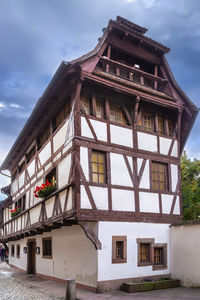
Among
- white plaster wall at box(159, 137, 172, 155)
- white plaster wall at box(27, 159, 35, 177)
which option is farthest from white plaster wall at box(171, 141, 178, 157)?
white plaster wall at box(27, 159, 35, 177)

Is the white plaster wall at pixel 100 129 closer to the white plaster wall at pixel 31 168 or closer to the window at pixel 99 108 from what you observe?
the window at pixel 99 108

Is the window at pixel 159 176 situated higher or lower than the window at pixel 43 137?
lower

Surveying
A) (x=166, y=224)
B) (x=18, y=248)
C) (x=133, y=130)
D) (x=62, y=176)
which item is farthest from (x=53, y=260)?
(x=18, y=248)

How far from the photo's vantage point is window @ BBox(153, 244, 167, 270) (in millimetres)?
12344

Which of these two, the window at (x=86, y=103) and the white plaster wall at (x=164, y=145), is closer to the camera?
the window at (x=86, y=103)

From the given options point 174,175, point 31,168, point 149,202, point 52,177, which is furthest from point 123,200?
point 31,168

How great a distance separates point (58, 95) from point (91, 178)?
4016mm

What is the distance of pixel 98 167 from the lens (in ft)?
38.3

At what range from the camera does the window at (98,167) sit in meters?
11.5

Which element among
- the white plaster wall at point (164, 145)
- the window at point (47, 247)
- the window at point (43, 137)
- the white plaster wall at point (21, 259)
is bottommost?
the white plaster wall at point (21, 259)

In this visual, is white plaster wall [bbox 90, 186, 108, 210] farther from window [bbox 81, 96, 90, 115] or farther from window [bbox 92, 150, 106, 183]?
window [bbox 81, 96, 90, 115]

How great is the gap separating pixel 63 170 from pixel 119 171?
210cm

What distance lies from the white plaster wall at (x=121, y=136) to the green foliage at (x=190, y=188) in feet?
22.4

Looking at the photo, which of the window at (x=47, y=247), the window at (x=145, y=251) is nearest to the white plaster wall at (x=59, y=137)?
the window at (x=47, y=247)
